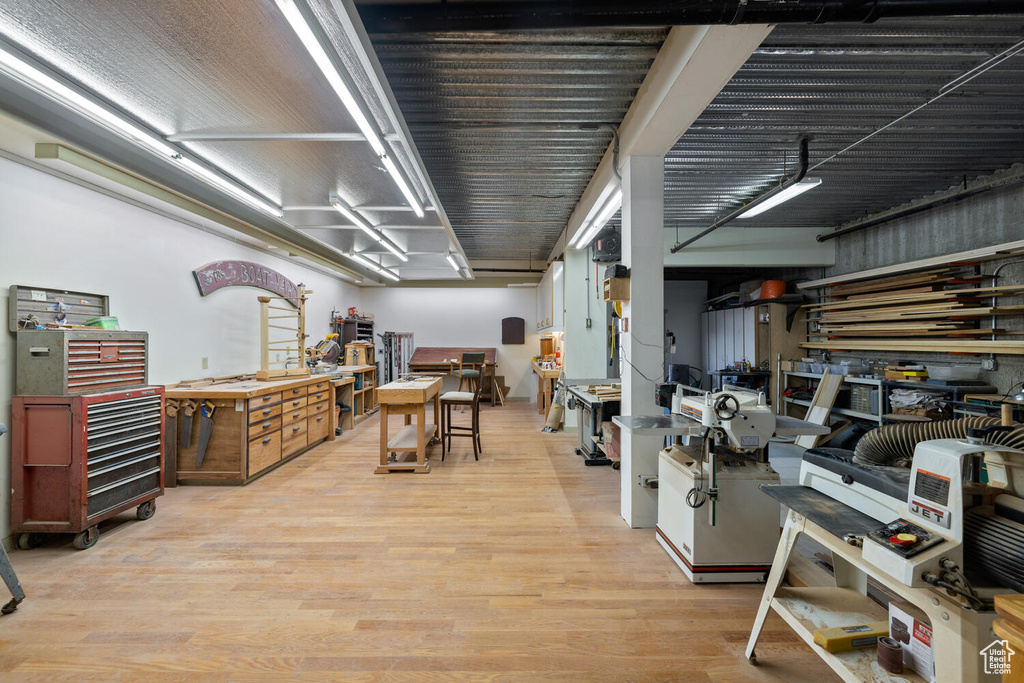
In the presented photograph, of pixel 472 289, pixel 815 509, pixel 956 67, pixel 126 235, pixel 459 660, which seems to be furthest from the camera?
pixel 472 289

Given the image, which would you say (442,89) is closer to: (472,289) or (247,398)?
(247,398)

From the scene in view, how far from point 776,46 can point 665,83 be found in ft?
2.45

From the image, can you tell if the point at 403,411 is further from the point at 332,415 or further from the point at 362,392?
the point at 362,392

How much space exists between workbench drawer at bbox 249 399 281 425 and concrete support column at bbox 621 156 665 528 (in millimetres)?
3687

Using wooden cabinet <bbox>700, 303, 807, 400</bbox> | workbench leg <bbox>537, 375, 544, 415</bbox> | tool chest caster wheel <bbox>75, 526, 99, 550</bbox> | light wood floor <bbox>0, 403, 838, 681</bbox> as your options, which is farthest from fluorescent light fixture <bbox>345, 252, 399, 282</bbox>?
wooden cabinet <bbox>700, 303, 807, 400</bbox>

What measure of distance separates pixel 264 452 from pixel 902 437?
513 centimetres

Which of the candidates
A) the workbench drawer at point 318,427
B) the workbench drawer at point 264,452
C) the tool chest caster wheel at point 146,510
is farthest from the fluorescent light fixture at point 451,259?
the tool chest caster wheel at point 146,510

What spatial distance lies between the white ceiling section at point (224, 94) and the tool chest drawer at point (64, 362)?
4.48 ft

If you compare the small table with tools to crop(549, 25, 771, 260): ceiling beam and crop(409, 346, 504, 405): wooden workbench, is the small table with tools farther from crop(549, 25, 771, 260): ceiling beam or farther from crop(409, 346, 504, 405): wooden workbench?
crop(409, 346, 504, 405): wooden workbench

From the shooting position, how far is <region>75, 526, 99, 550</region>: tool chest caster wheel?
2846mm

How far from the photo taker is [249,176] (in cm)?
355

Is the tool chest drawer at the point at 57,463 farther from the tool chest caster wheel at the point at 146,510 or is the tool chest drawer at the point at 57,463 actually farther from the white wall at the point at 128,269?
the tool chest caster wheel at the point at 146,510

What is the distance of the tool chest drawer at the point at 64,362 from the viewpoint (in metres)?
2.83

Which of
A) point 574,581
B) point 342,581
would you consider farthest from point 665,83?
point 342,581
